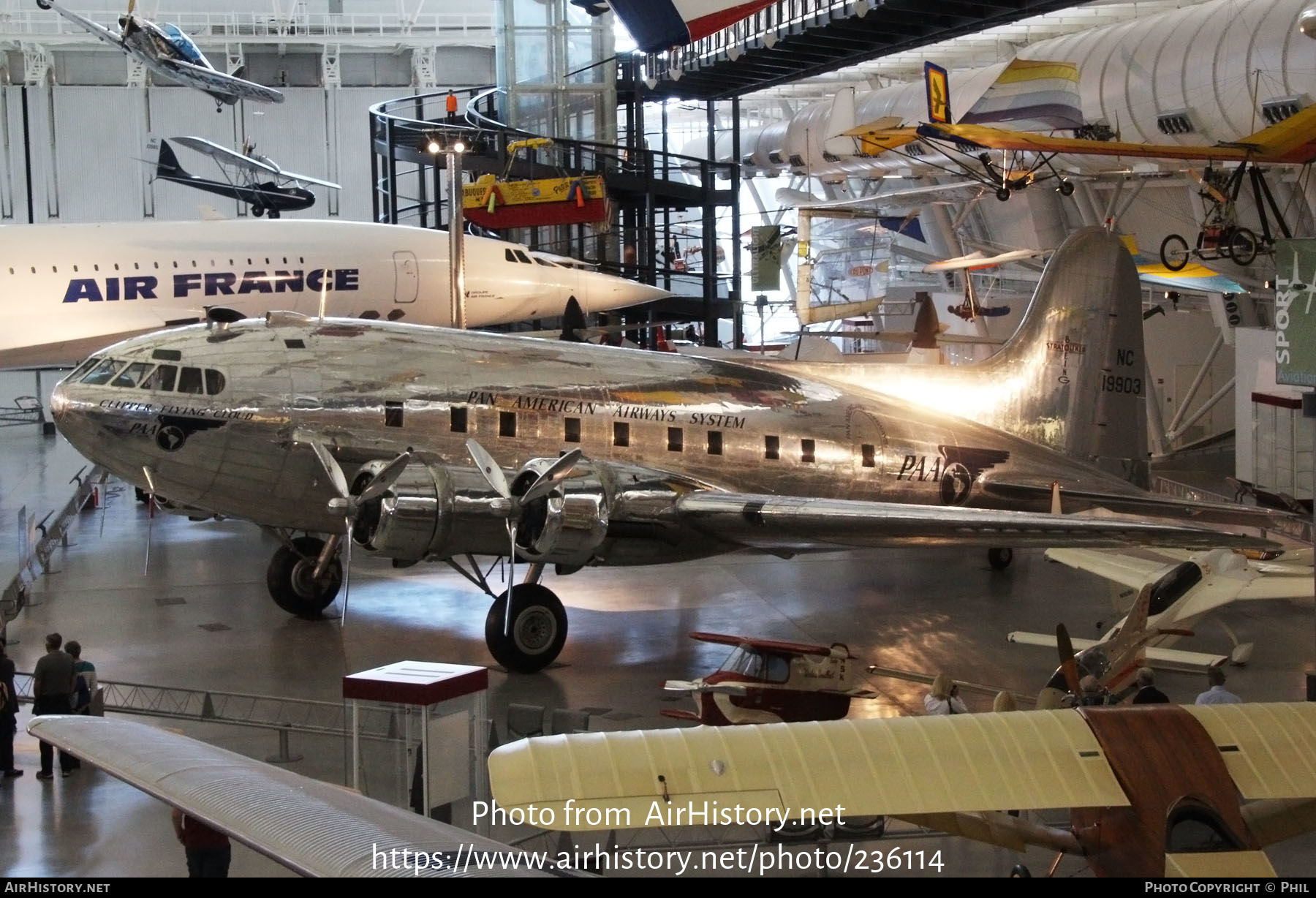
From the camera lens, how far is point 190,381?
15.0 meters

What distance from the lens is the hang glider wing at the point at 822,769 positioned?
7160 millimetres

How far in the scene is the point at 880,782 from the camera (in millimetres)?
7484

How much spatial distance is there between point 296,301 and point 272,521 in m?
13.3

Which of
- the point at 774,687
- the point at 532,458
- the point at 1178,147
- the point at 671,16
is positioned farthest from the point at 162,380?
the point at 1178,147

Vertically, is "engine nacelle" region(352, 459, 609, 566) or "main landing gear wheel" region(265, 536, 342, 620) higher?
"engine nacelle" region(352, 459, 609, 566)

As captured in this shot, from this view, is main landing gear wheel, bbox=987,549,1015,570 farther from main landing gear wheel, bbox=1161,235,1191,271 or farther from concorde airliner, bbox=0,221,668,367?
concorde airliner, bbox=0,221,668,367

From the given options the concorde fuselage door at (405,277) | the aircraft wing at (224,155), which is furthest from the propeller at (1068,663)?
the aircraft wing at (224,155)

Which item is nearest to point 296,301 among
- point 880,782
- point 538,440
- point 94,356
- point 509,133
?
point 509,133

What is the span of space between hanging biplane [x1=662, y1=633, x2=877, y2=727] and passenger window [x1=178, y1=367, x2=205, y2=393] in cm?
682

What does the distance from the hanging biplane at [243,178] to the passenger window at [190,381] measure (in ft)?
99.5

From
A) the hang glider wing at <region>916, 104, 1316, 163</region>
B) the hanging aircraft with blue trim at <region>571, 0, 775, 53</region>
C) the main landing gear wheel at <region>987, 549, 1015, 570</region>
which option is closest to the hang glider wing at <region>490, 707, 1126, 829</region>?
the main landing gear wheel at <region>987, 549, 1015, 570</region>

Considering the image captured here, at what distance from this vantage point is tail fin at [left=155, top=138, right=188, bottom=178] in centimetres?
4297

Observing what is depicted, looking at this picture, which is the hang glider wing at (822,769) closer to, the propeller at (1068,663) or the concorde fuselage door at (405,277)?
the propeller at (1068,663)
